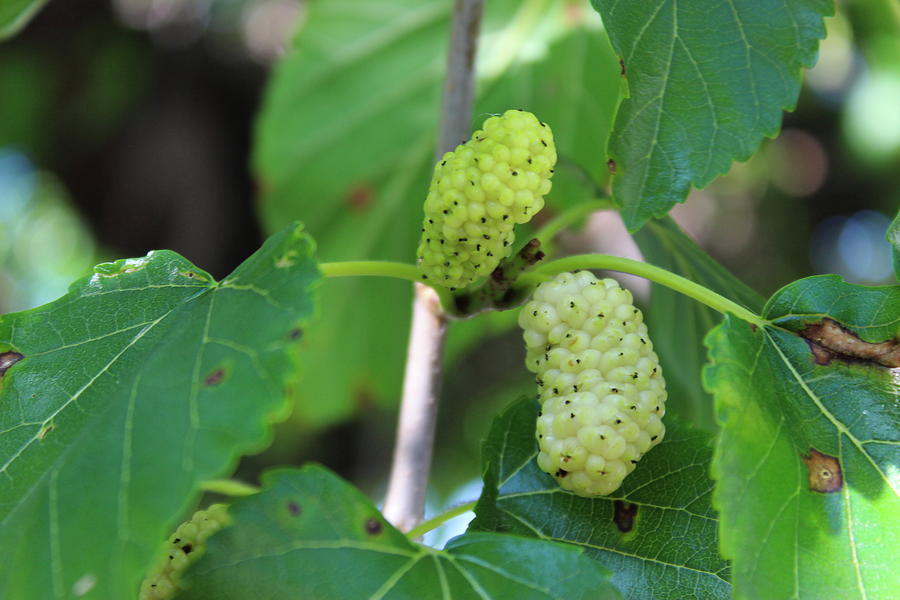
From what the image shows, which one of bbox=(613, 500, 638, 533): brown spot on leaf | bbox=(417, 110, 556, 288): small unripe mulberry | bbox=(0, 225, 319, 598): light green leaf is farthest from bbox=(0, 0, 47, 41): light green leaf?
bbox=(613, 500, 638, 533): brown spot on leaf

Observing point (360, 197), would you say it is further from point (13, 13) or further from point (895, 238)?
point (895, 238)

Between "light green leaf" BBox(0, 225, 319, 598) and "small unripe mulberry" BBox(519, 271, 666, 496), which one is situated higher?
"light green leaf" BBox(0, 225, 319, 598)

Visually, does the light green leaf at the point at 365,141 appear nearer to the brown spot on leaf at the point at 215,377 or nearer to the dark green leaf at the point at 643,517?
the dark green leaf at the point at 643,517

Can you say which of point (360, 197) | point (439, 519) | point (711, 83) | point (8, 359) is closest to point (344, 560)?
point (439, 519)

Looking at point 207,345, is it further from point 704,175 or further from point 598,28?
point 598,28

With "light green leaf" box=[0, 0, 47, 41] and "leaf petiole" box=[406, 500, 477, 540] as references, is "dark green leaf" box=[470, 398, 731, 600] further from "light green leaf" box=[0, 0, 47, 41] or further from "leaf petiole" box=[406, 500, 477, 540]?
"light green leaf" box=[0, 0, 47, 41]

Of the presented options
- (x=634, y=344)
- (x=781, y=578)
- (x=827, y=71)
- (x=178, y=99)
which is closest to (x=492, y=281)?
(x=634, y=344)

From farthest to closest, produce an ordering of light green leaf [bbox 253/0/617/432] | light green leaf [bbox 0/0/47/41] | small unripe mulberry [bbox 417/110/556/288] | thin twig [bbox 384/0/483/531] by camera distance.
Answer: light green leaf [bbox 253/0/617/432], light green leaf [bbox 0/0/47/41], thin twig [bbox 384/0/483/531], small unripe mulberry [bbox 417/110/556/288]

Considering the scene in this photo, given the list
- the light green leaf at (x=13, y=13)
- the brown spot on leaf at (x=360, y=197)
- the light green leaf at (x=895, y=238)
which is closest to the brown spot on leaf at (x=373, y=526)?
the light green leaf at (x=895, y=238)
